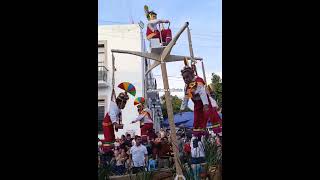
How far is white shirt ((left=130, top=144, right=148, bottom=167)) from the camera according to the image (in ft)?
8.36

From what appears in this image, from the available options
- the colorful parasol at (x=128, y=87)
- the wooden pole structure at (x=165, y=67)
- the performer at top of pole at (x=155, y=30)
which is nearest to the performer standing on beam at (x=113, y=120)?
the colorful parasol at (x=128, y=87)

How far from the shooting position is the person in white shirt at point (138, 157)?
2539 mm

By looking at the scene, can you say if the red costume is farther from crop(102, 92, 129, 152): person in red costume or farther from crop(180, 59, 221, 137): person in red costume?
crop(102, 92, 129, 152): person in red costume

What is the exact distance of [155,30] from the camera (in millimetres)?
2533

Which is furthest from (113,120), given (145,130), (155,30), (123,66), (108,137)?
(155,30)

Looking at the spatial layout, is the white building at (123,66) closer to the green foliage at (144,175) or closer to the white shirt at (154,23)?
the white shirt at (154,23)

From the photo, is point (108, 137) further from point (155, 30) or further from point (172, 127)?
point (155, 30)

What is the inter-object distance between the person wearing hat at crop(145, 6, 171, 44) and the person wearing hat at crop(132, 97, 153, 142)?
417 millimetres

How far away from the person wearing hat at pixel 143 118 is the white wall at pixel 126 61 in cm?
3

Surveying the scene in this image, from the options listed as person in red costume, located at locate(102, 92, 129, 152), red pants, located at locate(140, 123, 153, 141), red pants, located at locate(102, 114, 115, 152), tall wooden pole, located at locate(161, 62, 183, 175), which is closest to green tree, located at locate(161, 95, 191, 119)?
tall wooden pole, located at locate(161, 62, 183, 175)

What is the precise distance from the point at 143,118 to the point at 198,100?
1.24 ft
